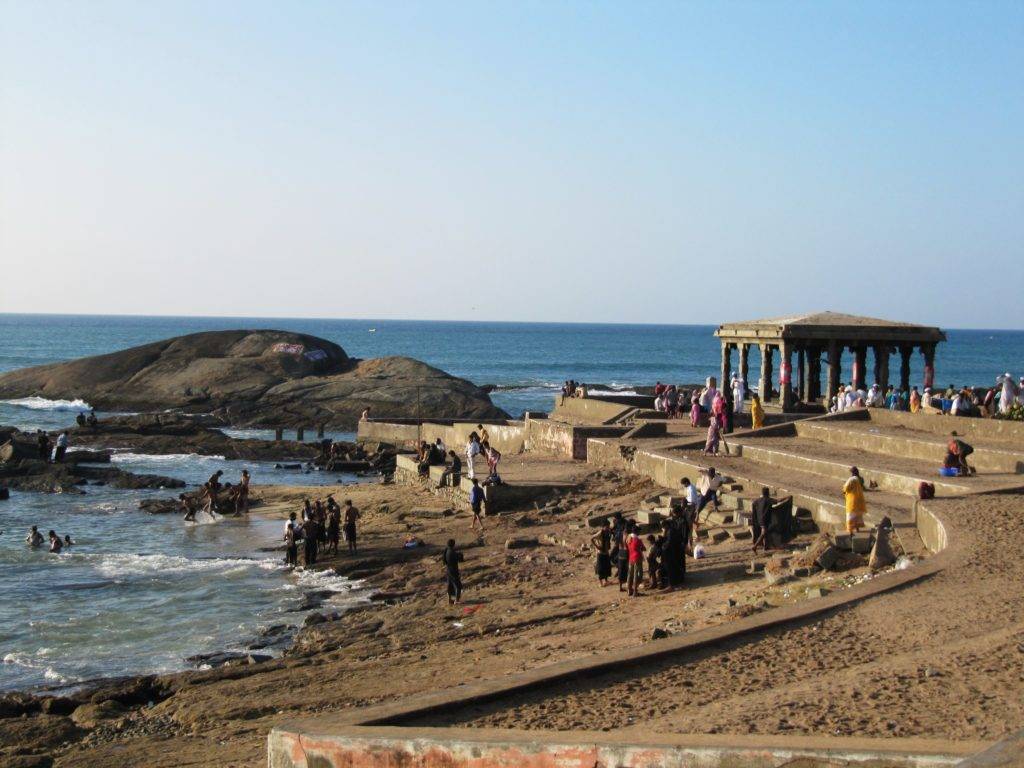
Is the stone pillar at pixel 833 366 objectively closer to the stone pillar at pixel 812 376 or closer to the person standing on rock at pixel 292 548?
the stone pillar at pixel 812 376

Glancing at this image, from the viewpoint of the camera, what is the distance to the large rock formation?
53.3m

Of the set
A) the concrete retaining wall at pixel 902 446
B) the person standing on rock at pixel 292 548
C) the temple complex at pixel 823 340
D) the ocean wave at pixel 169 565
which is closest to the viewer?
the concrete retaining wall at pixel 902 446

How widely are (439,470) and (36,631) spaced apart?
11.3m

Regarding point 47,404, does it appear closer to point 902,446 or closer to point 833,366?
point 833,366

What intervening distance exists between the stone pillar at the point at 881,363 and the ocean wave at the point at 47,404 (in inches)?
1693

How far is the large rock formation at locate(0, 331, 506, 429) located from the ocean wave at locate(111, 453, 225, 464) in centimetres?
1012

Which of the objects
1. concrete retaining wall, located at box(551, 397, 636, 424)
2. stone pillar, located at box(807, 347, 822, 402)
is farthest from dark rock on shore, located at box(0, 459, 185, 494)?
stone pillar, located at box(807, 347, 822, 402)

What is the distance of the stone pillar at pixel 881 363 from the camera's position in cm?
3269

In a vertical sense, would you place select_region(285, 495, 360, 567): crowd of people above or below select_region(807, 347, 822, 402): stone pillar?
below

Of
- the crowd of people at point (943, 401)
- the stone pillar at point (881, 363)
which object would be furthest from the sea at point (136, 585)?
the stone pillar at point (881, 363)

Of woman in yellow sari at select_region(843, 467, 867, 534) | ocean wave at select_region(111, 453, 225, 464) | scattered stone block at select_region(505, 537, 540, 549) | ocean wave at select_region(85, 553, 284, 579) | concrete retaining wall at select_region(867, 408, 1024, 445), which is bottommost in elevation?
ocean wave at select_region(111, 453, 225, 464)

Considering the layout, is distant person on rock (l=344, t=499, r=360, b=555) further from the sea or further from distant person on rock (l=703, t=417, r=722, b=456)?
distant person on rock (l=703, t=417, r=722, b=456)

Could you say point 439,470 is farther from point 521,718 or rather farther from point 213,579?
point 521,718

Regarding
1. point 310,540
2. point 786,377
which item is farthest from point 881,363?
point 310,540
